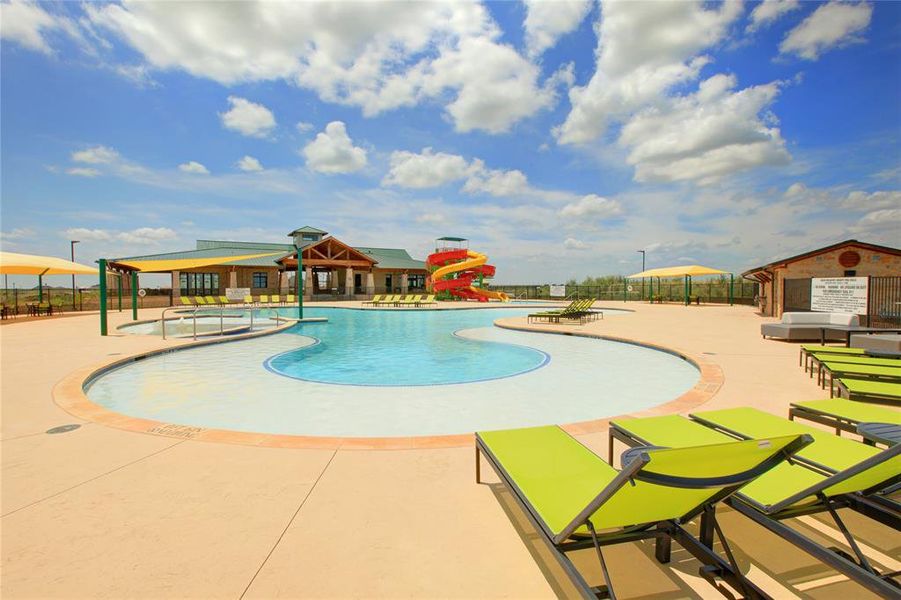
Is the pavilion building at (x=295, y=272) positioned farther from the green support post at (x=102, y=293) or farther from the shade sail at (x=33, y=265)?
the green support post at (x=102, y=293)

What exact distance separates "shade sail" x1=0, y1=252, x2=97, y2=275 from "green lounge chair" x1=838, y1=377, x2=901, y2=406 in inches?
932

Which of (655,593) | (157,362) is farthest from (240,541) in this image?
(157,362)

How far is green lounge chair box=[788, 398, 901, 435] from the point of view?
3.50m

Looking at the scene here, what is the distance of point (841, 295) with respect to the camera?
42.3 ft

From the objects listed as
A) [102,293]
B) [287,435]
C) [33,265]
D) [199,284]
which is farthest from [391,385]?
[199,284]

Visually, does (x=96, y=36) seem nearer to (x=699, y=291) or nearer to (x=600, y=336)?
(x=600, y=336)

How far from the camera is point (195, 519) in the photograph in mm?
2701

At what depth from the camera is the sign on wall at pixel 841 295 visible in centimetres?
1234

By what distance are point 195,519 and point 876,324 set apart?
17.8 m

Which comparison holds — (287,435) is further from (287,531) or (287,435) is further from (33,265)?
(33,265)

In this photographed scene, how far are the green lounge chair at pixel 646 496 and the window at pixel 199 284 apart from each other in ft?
123

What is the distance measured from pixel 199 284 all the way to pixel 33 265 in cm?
1790

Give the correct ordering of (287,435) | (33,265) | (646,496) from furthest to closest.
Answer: (33,265) < (287,435) < (646,496)

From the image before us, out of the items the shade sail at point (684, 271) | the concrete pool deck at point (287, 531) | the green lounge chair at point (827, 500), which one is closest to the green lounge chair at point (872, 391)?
the concrete pool deck at point (287, 531)
